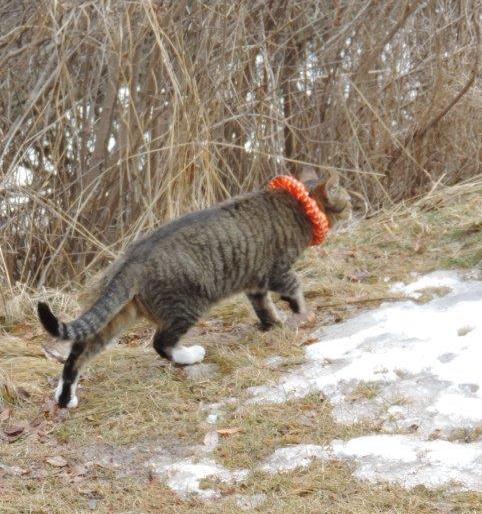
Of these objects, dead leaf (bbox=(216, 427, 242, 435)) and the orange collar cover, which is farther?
the orange collar cover

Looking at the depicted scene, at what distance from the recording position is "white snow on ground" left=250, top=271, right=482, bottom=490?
325 cm

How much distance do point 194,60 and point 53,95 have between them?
898 millimetres

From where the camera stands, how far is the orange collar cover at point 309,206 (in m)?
4.79

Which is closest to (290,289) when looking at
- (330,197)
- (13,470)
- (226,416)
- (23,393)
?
(330,197)

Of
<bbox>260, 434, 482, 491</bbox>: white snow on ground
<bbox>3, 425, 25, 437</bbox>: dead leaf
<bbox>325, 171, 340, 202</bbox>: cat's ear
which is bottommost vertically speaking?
<bbox>260, 434, 482, 491</bbox>: white snow on ground

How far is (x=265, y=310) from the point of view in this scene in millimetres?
4758

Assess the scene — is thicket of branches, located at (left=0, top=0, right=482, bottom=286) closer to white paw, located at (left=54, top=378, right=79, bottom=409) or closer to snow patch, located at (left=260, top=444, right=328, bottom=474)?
white paw, located at (left=54, top=378, right=79, bottom=409)

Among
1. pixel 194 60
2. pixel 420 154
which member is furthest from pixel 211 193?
pixel 420 154

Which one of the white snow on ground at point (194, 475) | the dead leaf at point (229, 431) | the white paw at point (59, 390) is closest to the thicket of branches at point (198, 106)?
the white paw at point (59, 390)

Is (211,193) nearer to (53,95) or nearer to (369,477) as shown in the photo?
(53,95)

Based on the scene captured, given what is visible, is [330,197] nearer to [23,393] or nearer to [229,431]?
[229,431]

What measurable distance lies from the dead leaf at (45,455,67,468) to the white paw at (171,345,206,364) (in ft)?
2.84

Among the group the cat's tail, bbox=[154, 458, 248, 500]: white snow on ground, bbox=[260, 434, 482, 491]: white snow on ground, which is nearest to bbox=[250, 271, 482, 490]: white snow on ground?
bbox=[260, 434, 482, 491]: white snow on ground

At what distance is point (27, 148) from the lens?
5.64 meters
